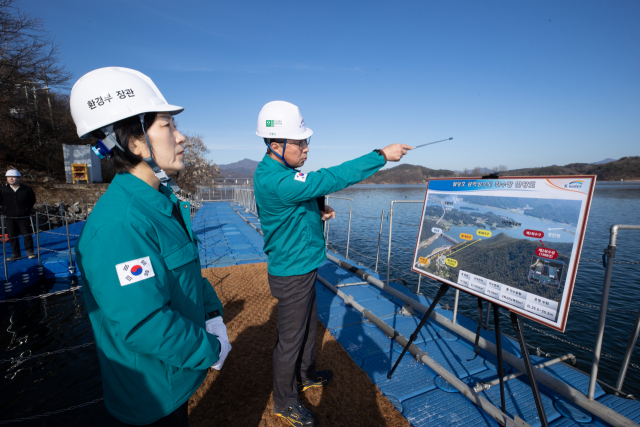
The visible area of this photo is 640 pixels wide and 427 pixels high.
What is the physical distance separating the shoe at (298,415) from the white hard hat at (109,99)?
74.0 inches

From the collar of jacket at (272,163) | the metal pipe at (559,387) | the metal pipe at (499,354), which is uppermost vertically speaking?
the collar of jacket at (272,163)

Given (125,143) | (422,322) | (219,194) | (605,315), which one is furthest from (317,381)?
(219,194)

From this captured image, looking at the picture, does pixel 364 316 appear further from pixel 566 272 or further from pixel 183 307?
pixel 183 307

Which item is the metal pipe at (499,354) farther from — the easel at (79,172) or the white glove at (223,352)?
the easel at (79,172)

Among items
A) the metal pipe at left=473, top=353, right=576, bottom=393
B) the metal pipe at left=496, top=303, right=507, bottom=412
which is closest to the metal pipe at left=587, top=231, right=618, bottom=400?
the metal pipe at left=473, top=353, right=576, bottom=393

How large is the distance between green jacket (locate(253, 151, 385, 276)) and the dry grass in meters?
1.01

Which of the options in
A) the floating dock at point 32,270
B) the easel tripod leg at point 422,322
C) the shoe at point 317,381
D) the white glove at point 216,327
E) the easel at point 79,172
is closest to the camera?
the white glove at point 216,327

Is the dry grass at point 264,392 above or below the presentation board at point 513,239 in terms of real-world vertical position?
below

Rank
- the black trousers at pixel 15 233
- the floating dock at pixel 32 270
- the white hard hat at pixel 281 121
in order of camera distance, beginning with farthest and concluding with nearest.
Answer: the black trousers at pixel 15 233 < the floating dock at pixel 32 270 < the white hard hat at pixel 281 121

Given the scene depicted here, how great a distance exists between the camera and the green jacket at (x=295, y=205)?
1.59 meters

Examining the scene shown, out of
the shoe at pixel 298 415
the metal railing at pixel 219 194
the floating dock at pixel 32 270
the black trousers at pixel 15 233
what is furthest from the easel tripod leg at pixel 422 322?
the metal railing at pixel 219 194

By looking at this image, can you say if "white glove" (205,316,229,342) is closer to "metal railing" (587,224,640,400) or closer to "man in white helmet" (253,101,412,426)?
"man in white helmet" (253,101,412,426)

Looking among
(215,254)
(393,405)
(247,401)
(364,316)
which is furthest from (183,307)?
(215,254)

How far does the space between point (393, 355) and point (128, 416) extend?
7.07ft
